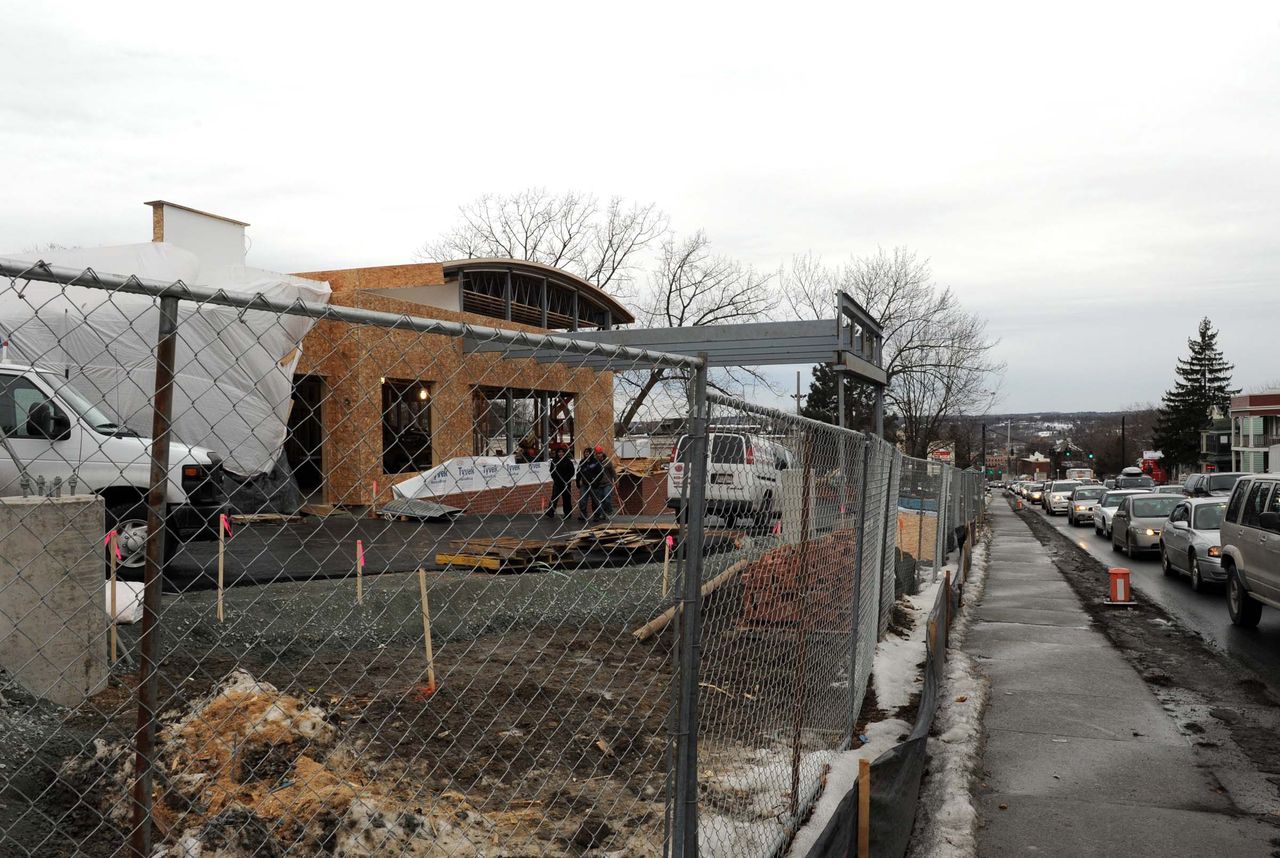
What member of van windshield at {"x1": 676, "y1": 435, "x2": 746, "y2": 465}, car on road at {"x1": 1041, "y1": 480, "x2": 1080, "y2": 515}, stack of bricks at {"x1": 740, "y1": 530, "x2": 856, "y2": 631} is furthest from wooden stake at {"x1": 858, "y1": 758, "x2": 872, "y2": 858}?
car on road at {"x1": 1041, "y1": 480, "x2": 1080, "y2": 515}

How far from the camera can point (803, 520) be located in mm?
Result: 4820

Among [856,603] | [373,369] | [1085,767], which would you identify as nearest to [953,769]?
[1085,767]

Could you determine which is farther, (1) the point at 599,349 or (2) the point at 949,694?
(2) the point at 949,694

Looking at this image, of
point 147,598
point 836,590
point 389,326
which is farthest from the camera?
point 836,590

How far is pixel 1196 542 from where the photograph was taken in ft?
50.8

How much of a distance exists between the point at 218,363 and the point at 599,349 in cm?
1819

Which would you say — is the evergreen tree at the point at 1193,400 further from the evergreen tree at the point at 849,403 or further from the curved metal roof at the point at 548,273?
the curved metal roof at the point at 548,273

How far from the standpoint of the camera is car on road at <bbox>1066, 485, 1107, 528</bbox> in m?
36.0

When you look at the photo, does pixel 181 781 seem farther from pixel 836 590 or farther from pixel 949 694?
pixel 949 694

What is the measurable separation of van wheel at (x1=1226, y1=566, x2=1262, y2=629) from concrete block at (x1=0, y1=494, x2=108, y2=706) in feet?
39.6

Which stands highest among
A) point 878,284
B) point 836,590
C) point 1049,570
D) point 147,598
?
point 878,284

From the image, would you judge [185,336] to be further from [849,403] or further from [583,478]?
[849,403]

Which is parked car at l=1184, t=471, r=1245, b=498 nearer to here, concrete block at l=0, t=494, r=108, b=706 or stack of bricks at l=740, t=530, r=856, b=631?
stack of bricks at l=740, t=530, r=856, b=631

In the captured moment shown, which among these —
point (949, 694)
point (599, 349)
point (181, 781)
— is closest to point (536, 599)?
point (949, 694)
